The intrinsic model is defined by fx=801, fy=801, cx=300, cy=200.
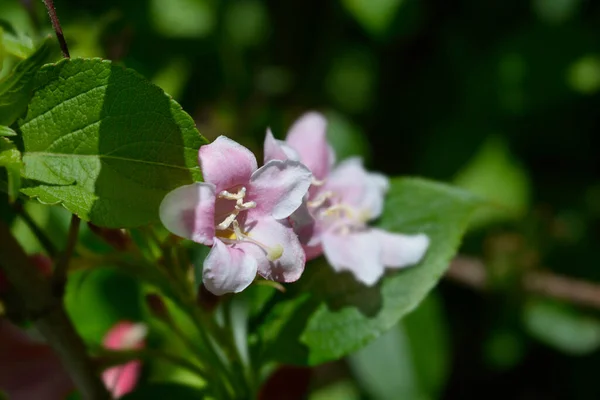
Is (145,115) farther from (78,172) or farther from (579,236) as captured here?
(579,236)

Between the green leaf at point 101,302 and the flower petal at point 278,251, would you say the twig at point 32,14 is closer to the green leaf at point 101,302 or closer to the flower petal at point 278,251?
the green leaf at point 101,302

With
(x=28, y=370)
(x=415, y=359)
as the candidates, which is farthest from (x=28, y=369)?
(x=415, y=359)

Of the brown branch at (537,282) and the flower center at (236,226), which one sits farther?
the brown branch at (537,282)

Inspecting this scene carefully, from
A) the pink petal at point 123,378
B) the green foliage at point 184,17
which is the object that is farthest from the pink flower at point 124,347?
the green foliage at point 184,17

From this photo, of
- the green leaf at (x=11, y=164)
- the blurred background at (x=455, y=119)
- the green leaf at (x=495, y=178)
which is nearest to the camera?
the green leaf at (x=11, y=164)

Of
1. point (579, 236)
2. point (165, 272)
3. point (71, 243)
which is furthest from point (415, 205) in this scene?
point (579, 236)

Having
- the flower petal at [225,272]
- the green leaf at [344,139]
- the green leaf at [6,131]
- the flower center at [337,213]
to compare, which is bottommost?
the green leaf at [344,139]

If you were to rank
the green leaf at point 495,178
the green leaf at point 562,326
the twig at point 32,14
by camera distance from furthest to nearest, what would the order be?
the green leaf at point 495,178 < the green leaf at point 562,326 < the twig at point 32,14
